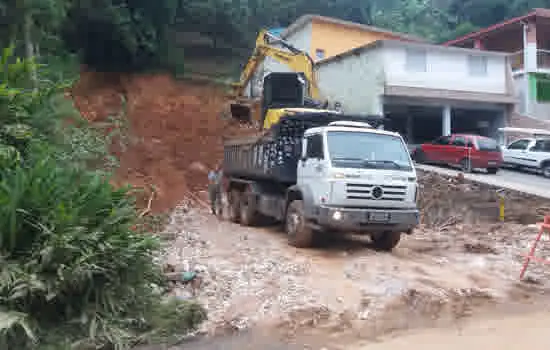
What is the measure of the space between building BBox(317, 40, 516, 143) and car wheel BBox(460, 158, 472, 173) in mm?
3911

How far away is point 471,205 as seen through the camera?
15102 millimetres

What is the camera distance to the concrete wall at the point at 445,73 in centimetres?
2233

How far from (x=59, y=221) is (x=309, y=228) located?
→ 540 cm

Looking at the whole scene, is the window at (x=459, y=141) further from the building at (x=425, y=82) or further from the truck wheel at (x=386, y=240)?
the truck wheel at (x=386, y=240)

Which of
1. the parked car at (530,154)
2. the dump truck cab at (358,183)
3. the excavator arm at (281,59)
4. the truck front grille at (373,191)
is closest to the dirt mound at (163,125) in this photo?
the excavator arm at (281,59)

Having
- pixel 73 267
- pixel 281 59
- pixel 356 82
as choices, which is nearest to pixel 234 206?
pixel 73 267

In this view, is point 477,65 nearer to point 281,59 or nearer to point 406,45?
point 406,45

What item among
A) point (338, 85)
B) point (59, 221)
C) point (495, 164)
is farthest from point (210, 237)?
point (338, 85)

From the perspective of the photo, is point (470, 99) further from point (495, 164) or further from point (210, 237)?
point (210, 237)

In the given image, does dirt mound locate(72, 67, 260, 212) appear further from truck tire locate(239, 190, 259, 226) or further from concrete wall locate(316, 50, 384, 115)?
concrete wall locate(316, 50, 384, 115)

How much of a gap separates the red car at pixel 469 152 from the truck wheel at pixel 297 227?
11.1 m

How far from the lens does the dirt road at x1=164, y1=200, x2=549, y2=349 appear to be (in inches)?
254

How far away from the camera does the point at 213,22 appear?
37594 mm

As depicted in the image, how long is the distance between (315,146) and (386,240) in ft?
8.36
